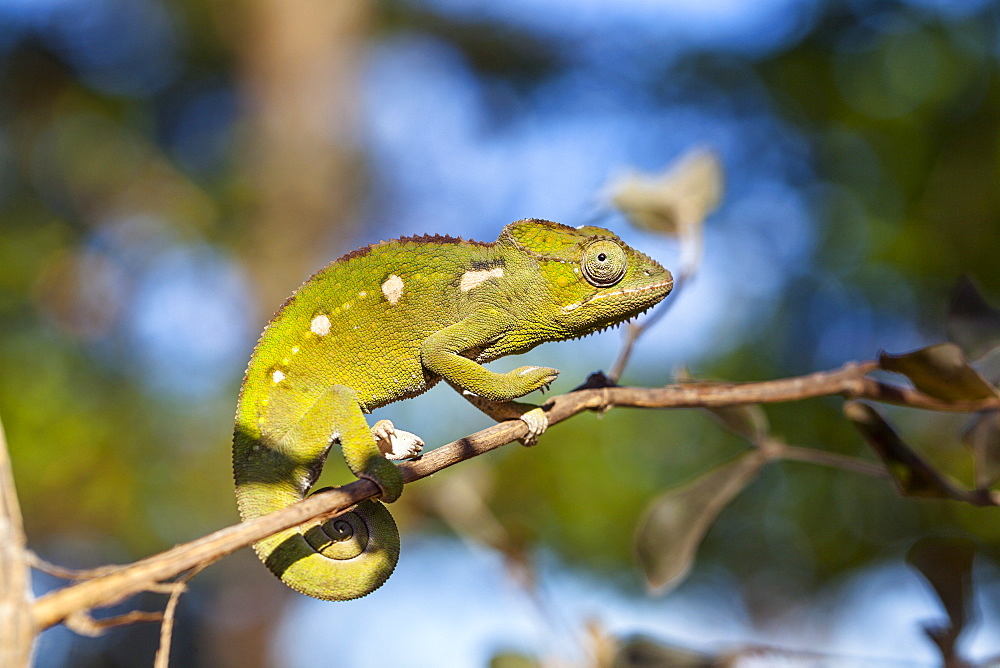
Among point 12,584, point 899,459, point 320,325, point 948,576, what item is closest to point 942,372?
point 899,459

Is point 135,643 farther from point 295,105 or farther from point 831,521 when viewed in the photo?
point 831,521

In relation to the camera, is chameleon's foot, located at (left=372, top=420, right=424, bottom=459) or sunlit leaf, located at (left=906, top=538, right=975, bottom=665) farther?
sunlit leaf, located at (left=906, top=538, right=975, bottom=665)

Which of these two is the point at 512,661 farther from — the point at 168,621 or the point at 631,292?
the point at 168,621

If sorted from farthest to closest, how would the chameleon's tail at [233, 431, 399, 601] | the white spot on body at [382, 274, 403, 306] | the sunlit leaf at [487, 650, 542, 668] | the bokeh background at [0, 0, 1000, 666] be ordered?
the bokeh background at [0, 0, 1000, 666] < the sunlit leaf at [487, 650, 542, 668] < the white spot on body at [382, 274, 403, 306] < the chameleon's tail at [233, 431, 399, 601]

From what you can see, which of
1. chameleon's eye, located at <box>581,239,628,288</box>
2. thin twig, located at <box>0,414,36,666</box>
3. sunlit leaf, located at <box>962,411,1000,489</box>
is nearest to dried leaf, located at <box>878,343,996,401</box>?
sunlit leaf, located at <box>962,411,1000,489</box>

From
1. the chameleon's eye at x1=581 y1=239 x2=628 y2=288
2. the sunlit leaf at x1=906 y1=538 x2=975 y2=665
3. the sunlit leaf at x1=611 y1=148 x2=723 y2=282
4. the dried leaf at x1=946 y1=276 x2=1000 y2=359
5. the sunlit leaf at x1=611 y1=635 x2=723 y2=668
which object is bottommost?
the sunlit leaf at x1=906 y1=538 x2=975 y2=665

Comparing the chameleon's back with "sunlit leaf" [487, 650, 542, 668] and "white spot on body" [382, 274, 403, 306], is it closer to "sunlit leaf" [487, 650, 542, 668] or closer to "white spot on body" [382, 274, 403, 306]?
"white spot on body" [382, 274, 403, 306]

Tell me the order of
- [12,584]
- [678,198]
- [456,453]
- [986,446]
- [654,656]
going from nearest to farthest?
[12,584], [456,453], [986,446], [654,656], [678,198]
